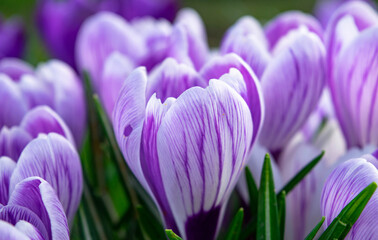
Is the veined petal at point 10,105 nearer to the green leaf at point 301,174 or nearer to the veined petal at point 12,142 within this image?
the veined petal at point 12,142

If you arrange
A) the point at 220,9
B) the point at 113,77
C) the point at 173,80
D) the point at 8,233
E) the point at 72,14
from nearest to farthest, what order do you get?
the point at 8,233 < the point at 173,80 < the point at 113,77 < the point at 72,14 < the point at 220,9

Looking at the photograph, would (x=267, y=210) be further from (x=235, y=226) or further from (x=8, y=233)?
(x=8, y=233)

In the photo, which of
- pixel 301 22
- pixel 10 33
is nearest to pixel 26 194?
pixel 301 22

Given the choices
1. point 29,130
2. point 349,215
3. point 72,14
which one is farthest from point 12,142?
point 72,14

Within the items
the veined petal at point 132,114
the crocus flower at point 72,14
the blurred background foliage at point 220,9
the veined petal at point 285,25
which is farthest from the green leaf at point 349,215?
the blurred background foliage at point 220,9

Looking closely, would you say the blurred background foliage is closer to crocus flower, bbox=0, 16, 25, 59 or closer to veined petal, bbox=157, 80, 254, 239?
crocus flower, bbox=0, 16, 25, 59

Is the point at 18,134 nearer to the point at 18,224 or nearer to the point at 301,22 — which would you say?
the point at 18,224
